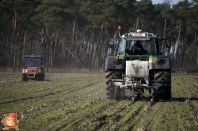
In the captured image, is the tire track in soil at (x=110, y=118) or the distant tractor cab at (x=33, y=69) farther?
the distant tractor cab at (x=33, y=69)

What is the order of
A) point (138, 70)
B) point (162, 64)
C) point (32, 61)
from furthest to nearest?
point (32, 61) < point (162, 64) < point (138, 70)

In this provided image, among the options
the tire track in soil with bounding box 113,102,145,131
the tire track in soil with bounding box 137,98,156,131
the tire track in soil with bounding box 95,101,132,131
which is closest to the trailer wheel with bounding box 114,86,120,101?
the tire track in soil with bounding box 95,101,132,131

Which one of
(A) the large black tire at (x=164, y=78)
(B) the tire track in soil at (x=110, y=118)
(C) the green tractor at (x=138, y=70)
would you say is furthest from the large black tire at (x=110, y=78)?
→ (B) the tire track in soil at (x=110, y=118)

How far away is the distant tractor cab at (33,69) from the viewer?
2864cm

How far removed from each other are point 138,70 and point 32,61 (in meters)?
16.7

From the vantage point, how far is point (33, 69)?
1145 inches

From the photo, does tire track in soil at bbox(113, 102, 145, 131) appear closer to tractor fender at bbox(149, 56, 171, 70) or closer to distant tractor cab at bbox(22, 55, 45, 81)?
tractor fender at bbox(149, 56, 171, 70)

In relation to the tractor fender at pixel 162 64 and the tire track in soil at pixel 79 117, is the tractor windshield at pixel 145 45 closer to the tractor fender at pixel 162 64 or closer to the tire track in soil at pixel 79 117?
the tractor fender at pixel 162 64

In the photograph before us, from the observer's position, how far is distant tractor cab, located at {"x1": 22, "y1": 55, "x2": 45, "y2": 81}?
2864cm

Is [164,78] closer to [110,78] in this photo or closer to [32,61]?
[110,78]

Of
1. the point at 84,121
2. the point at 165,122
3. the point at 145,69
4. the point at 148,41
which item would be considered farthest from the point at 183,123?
the point at 148,41

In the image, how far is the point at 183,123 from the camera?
32.6ft

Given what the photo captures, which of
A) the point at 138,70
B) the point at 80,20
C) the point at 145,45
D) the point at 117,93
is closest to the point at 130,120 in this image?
the point at 138,70

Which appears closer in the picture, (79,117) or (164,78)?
(79,117)
